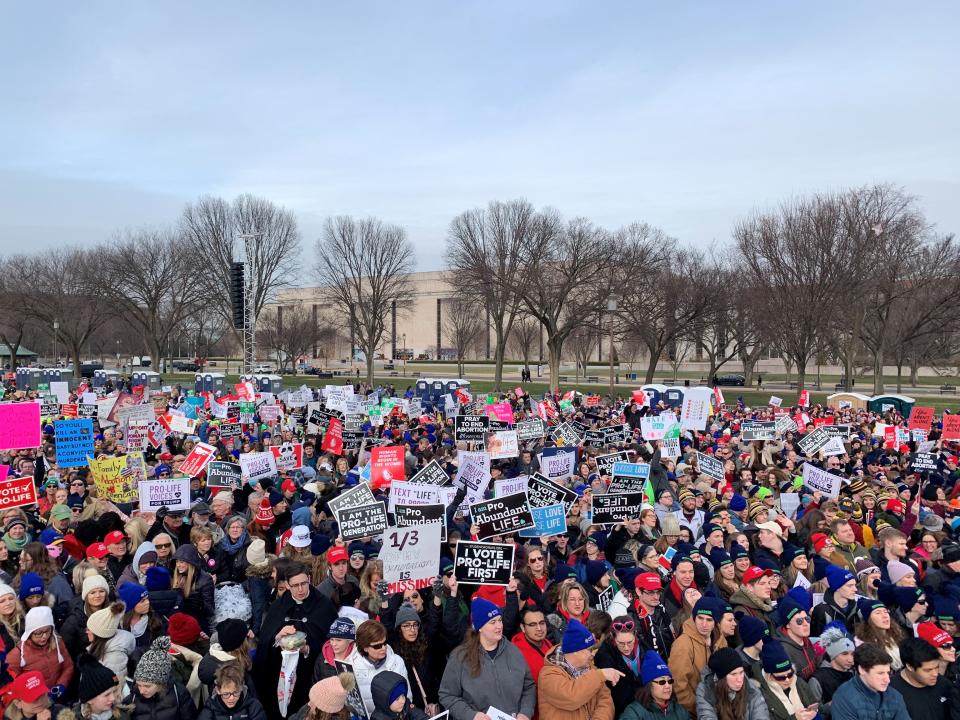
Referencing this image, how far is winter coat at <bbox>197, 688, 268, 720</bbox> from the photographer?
475 centimetres

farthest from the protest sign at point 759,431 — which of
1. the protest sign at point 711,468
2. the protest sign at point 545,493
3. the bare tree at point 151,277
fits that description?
the bare tree at point 151,277

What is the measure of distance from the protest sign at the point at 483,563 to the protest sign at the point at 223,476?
259 inches

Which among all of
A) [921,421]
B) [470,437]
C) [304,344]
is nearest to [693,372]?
[304,344]

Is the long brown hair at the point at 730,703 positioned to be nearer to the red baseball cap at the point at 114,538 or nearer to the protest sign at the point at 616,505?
the protest sign at the point at 616,505

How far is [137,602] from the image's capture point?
19.1 feet

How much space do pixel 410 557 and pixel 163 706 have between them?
7.49 feet

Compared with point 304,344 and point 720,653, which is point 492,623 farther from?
point 304,344

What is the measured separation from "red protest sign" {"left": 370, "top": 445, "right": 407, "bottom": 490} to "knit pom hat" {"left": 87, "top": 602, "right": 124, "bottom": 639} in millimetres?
6372

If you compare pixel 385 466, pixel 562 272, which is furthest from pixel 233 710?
pixel 562 272

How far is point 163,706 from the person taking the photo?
482 cm

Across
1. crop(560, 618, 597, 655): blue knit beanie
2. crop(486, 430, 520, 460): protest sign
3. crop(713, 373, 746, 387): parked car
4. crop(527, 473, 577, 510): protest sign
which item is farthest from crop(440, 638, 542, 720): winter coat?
crop(713, 373, 746, 387): parked car

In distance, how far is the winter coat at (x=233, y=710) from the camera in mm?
4750

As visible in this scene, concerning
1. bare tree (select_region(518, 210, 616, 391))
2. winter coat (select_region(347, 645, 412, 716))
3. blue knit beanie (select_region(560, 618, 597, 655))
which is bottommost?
winter coat (select_region(347, 645, 412, 716))

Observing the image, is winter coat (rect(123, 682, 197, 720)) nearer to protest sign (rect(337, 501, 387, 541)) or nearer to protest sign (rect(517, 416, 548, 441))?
protest sign (rect(337, 501, 387, 541))
